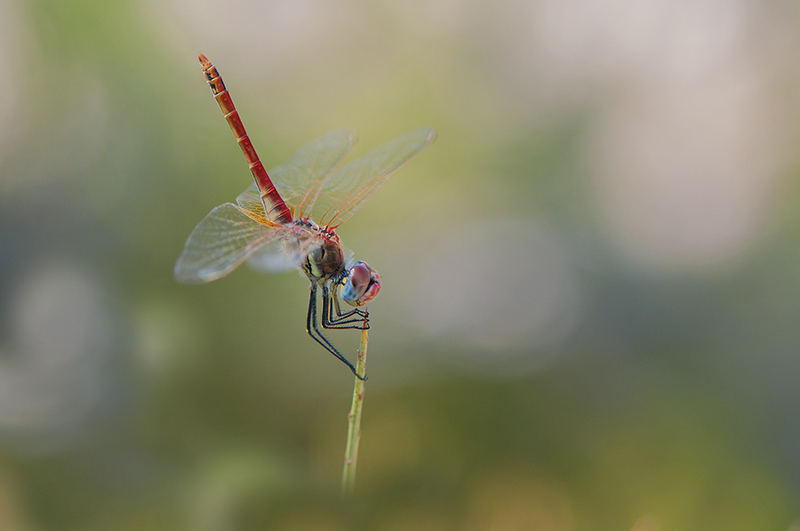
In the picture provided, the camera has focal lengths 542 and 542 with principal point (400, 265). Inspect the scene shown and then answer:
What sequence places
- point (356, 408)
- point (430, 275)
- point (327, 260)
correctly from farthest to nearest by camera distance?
1. point (430, 275)
2. point (327, 260)
3. point (356, 408)

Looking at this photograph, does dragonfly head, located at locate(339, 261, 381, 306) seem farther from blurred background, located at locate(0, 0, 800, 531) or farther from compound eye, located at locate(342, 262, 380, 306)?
blurred background, located at locate(0, 0, 800, 531)

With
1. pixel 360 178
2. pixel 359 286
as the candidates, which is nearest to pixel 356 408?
pixel 359 286

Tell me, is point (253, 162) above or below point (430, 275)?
above

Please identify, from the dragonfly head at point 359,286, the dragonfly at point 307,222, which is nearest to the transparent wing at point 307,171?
the dragonfly at point 307,222

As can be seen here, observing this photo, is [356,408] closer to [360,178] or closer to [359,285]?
[359,285]

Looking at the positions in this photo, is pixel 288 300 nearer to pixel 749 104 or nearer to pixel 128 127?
pixel 128 127

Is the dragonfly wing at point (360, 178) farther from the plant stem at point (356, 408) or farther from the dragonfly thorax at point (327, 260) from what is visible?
the plant stem at point (356, 408)
